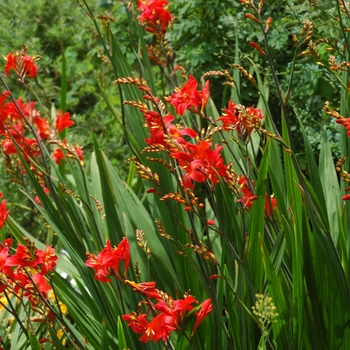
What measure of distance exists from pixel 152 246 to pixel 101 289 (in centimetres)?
27

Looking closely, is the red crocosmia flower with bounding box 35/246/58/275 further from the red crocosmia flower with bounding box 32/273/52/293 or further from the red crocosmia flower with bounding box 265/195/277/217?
the red crocosmia flower with bounding box 265/195/277/217

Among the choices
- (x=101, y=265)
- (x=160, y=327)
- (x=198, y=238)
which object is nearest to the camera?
(x=160, y=327)

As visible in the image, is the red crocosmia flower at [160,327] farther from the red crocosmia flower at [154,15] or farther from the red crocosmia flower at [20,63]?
the red crocosmia flower at [154,15]

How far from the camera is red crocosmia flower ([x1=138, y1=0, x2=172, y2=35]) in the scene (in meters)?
2.68

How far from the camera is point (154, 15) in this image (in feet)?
8.89

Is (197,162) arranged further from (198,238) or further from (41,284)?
(41,284)

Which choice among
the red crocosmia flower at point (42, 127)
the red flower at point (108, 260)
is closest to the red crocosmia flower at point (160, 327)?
the red flower at point (108, 260)

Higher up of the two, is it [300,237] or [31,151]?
[31,151]

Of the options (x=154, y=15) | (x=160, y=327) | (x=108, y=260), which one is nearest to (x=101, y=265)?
(x=108, y=260)

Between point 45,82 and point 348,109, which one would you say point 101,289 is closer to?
point 348,109

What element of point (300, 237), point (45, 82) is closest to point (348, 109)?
point (300, 237)

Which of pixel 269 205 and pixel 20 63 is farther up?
pixel 20 63

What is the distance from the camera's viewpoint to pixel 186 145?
172 cm

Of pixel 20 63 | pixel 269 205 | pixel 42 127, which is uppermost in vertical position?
pixel 20 63
